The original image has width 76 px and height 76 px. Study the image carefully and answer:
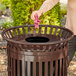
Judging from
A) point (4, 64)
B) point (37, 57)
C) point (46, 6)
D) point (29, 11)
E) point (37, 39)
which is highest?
point (46, 6)

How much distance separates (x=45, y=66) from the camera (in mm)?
2650

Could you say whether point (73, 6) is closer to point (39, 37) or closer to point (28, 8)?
point (39, 37)

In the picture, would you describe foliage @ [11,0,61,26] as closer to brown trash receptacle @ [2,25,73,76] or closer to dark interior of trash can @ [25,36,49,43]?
dark interior of trash can @ [25,36,49,43]

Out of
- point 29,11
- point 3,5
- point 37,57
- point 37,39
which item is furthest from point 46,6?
point 3,5

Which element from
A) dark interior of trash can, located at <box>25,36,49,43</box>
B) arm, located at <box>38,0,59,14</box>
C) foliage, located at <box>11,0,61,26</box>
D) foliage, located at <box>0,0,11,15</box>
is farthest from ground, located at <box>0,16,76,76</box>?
foliage, located at <box>0,0,11,15</box>

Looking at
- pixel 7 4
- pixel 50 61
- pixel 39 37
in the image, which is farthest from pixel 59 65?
pixel 7 4

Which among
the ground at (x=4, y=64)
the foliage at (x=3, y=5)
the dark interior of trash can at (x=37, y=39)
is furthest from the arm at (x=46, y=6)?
the foliage at (x=3, y=5)

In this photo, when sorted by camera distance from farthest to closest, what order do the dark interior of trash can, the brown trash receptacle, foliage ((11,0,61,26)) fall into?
foliage ((11,0,61,26))
the dark interior of trash can
the brown trash receptacle

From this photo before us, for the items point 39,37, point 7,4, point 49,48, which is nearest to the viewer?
point 49,48

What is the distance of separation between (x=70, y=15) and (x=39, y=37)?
63 centimetres

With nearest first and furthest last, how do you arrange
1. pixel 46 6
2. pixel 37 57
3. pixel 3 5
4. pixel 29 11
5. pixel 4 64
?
pixel 37 57 → pixel 46 6 → pixel 4 64 → pixel 29 11 → pixel 3 5

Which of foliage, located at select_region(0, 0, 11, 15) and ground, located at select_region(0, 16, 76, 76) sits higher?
foliage, located at select_region(0, 0, 11, 15)

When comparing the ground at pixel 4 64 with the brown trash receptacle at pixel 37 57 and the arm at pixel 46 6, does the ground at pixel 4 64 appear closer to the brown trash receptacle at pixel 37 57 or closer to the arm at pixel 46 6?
the brown trash receptacle at pixel 37 57

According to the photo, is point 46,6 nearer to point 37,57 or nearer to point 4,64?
point 37,57
